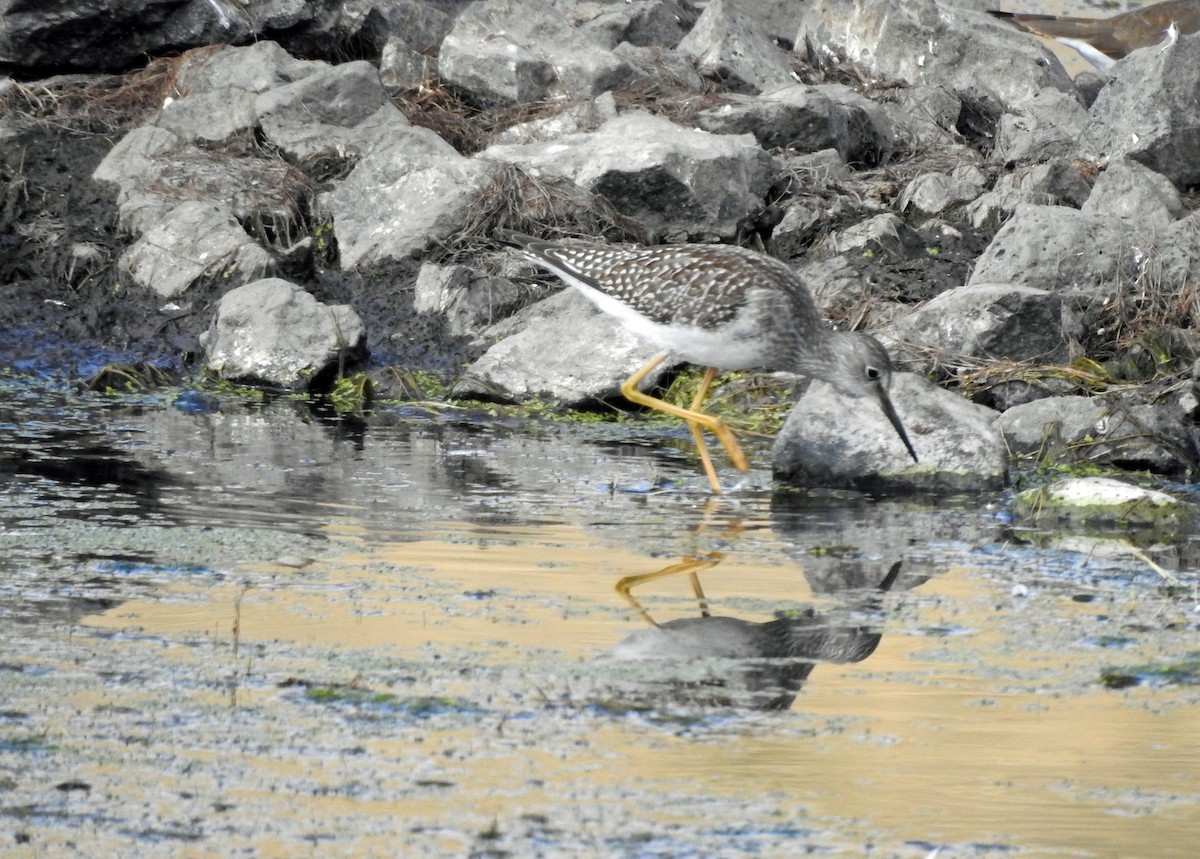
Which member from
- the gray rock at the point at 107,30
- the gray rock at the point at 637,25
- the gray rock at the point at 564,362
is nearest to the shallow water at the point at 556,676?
the gray rock at the point at 564,362

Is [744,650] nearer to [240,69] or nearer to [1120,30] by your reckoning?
[240,69]

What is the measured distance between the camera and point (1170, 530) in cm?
734

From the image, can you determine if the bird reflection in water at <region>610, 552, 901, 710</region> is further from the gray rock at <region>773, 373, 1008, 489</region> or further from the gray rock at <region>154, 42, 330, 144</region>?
the gray rock at <region>154, 42, 330, 144</region>

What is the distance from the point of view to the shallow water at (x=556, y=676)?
12.8 ft

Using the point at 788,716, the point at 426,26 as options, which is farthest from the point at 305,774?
the point at 426,26

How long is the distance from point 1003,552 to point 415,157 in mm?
6440

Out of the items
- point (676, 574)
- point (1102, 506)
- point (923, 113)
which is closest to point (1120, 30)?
point (923, 113)

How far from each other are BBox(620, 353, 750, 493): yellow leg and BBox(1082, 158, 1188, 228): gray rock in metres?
3.65

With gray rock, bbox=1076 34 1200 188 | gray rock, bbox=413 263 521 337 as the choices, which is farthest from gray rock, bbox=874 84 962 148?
gray rock, bbox=413 263 521 337

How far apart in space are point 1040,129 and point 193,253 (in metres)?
6.41

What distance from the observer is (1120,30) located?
16250mm

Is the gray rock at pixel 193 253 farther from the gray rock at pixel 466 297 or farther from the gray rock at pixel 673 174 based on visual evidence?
the gray rock at pixel 673 174

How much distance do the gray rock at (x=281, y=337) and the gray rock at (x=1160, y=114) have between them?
233 inches

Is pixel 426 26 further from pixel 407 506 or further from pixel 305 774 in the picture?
pixel 305 774
